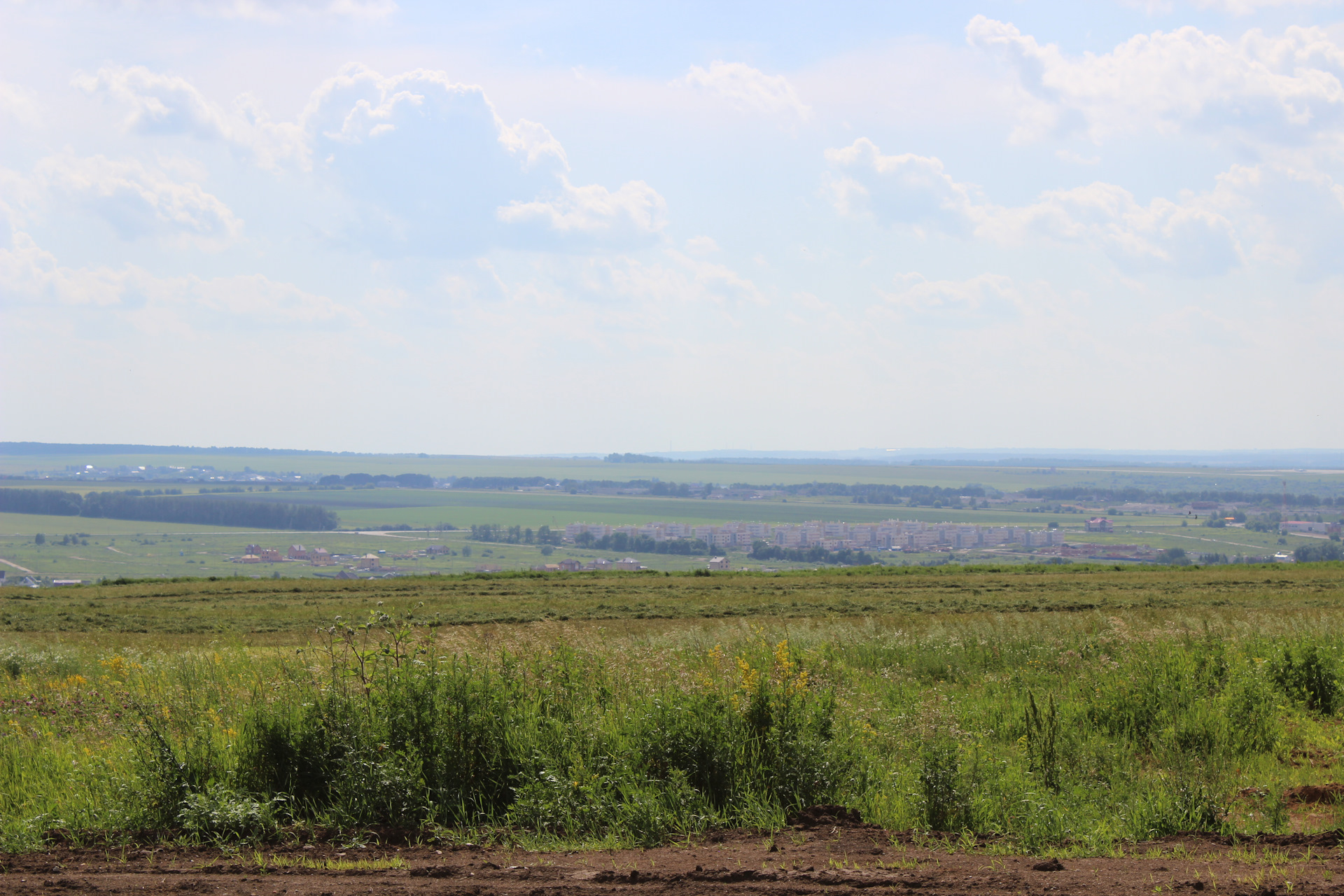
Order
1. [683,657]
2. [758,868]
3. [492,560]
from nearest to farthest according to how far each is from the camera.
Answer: [758,868]
[683,657]
[492,560]

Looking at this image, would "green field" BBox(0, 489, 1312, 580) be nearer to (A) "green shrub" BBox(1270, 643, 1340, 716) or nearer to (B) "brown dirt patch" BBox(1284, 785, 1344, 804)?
(A) "green shrub" BBox(1270, 643, 1340, 716)

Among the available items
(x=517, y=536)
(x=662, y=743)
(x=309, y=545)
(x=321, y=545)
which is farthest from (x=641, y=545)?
(x=662, y=743)

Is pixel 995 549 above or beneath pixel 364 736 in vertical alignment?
beneath

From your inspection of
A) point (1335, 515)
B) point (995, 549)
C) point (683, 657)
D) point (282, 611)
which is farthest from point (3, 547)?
point (1335, 515)

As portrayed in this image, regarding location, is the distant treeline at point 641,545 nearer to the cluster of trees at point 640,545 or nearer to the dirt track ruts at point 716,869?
the cluster of trees at point 640,545

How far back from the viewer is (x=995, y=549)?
144 meters

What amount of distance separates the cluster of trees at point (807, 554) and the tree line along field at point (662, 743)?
10293 cm

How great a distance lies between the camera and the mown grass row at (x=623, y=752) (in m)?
6.43

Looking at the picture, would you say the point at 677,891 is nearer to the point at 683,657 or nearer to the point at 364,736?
the point at 364,736

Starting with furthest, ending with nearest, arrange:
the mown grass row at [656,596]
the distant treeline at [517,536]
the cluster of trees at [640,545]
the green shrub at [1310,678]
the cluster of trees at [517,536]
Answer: the distant treeline at [517,536], the cluster of trees at [517,536], the cluster of trees at [640,545], the mown grass row at [656,596], the green shrub at [1310,678]

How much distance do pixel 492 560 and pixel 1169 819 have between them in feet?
438

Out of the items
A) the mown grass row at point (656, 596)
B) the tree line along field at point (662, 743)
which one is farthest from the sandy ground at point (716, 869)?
the mown grass row at point (656, 596)

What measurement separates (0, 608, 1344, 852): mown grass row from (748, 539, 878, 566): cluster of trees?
103867 mm

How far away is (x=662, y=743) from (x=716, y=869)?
1739 millimetres
